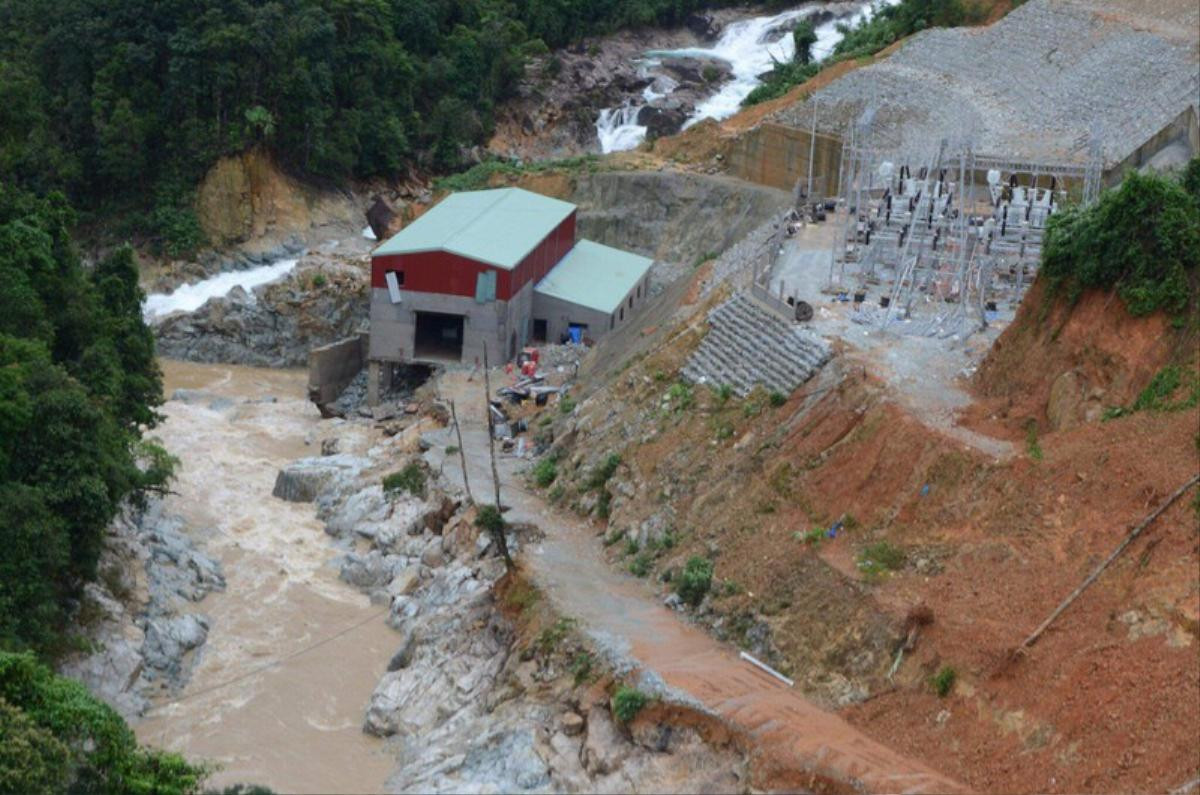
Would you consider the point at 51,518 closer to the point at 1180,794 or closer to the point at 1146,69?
the point at 1180,794

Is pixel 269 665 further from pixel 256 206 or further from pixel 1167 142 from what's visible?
pixel 256 206

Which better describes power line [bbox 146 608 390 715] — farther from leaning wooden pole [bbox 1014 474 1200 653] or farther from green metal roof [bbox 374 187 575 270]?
green metal roof [bbox 374 187 575 270]

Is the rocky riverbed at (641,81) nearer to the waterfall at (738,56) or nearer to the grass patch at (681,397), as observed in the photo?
the waterfall at (738,56)

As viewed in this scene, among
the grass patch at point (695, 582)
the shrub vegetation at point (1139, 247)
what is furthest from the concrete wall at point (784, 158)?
the grass patch at point (695, 582)

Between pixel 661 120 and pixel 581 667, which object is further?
pixel 661 120

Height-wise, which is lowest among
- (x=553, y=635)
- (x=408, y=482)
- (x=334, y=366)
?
(x=334, y=366)

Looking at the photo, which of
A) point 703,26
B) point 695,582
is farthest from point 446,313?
point 703,26
